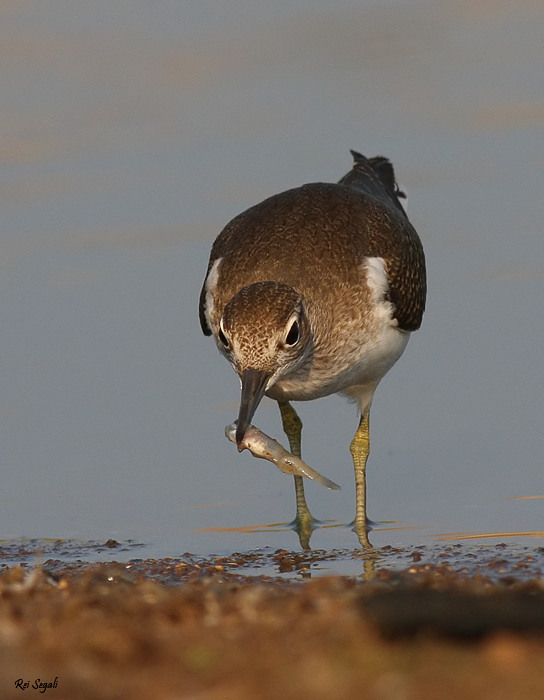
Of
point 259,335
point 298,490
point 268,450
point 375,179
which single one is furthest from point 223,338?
point 375,179

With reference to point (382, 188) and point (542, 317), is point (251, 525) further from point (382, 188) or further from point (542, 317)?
point (542, 317)

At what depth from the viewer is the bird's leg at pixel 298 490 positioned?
9.38 m

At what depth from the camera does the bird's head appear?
7.84 metres

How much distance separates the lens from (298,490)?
9.66m

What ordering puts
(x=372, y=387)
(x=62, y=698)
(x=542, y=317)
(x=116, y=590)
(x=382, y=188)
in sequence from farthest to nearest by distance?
(x=542, y=317), (x=382, y=188), (x=372, y=387), (x=116, y=590), (x=62, y=698)

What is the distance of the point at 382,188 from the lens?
10.9 m

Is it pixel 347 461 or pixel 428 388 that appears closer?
pixel 347 461

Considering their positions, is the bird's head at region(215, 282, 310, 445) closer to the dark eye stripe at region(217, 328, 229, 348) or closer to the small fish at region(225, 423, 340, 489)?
the dark eye stripe at region(217, 328, 229, 348)

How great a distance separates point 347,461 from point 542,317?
10.3ft

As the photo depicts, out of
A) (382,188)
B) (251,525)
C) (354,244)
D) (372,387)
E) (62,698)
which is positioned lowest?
(62,698)

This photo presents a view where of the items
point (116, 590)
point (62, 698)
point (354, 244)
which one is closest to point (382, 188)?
point (354, 244)

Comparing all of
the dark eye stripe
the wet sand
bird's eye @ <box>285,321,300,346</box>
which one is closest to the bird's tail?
bird's eye @ <box>285,321,300,346</box>

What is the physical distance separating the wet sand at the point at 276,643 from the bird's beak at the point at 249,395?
7.58 feet

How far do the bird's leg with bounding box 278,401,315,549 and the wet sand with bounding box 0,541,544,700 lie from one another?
4049mm
